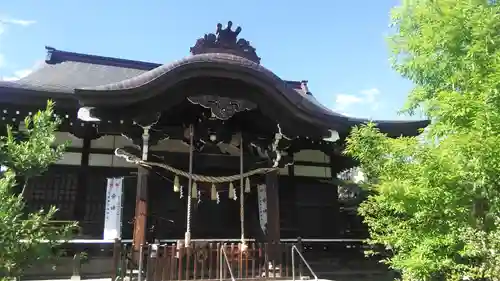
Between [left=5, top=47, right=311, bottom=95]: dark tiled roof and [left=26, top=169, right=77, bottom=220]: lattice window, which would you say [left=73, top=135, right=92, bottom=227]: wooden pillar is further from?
[left=5, top=47, right=311, bottom=95]: dark tiled roof

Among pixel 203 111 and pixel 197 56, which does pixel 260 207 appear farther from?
pixel 197 56

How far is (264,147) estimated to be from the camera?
997cm

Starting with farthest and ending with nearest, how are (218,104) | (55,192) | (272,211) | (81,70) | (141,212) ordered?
(81,70) → (55,192) → (272,211) → (218,104) → (141,212)

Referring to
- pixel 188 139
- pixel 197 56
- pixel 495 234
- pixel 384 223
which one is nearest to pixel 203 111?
pixel 188 139

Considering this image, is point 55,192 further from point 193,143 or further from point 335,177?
point 335,177

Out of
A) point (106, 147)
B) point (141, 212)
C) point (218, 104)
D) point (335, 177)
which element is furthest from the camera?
point (335, 177)

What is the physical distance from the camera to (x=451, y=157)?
5547 mm

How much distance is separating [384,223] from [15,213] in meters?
5.75

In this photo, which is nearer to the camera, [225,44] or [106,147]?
[225,44]

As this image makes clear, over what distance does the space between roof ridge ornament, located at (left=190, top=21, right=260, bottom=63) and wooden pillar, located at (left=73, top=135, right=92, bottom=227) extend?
3580mm

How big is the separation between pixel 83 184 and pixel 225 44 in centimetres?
471

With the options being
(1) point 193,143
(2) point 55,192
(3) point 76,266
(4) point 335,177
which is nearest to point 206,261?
(1) point 193,143

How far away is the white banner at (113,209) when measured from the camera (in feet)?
29.2

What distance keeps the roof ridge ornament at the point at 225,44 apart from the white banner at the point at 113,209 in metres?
3.43
